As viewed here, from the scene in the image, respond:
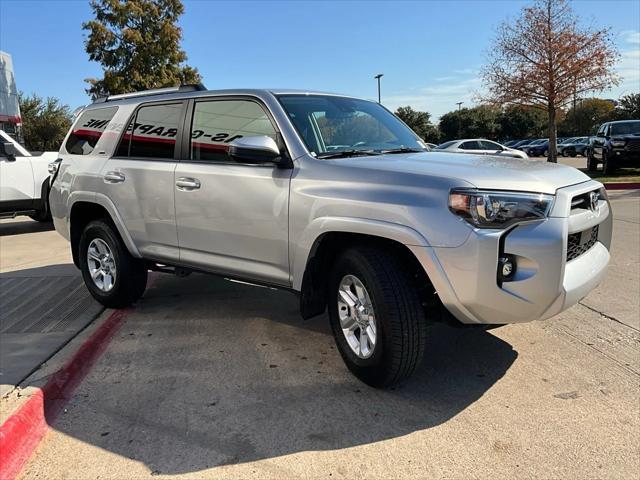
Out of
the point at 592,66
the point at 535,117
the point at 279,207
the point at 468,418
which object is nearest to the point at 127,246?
the point at 279,207

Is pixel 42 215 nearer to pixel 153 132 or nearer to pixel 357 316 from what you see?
pixel 153 132

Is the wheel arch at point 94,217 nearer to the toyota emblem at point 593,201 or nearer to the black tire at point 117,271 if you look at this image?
the black tire at point 117,271

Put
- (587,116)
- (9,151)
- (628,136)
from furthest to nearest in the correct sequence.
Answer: (587,116) < (628,136) < (9,151)

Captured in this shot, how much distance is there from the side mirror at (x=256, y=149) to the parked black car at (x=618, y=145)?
56.2ft

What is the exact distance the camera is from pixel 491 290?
2.94 m

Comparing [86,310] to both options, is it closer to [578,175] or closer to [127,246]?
[127,246]

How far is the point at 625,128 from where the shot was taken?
60.4ft

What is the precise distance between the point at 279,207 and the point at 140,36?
95.0 feet

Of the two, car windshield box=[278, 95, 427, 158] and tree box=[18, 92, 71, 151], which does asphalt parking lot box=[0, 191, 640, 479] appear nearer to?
car windshield box=[278, 95, 427, 158]

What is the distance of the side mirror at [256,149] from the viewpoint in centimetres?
355

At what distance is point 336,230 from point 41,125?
45.9 metres

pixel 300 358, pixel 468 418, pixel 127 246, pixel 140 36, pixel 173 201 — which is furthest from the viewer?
pixel 140 36

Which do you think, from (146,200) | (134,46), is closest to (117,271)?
(146,200)

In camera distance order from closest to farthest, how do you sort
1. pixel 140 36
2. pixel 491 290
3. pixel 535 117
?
pixel 491 290
pixel 140 36
pixel 535 117
